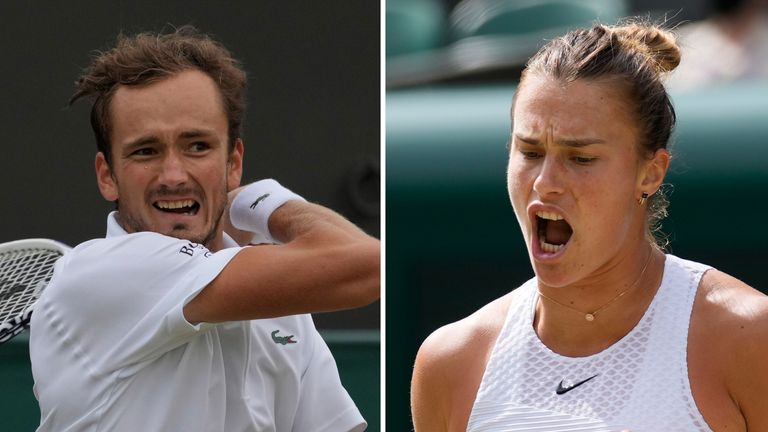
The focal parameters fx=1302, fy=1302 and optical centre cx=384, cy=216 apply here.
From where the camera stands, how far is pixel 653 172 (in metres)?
2.06

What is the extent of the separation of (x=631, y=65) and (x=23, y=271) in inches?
56.3

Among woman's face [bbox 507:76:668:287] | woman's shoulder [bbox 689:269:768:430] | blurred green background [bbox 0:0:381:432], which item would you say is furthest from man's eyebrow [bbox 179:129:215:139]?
blurred green background [bbox 0:0:381:432]

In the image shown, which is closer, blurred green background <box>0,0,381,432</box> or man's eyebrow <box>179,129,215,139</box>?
man's eyebrow <box>179,129,215,139</box>

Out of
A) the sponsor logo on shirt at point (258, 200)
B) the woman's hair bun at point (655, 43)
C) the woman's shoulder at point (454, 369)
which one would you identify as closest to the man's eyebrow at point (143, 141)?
the sponsor logo on shirt at point (258, 200)

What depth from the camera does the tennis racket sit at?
106 inches

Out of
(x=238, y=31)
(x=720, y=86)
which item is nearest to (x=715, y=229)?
(x=720, y=86)

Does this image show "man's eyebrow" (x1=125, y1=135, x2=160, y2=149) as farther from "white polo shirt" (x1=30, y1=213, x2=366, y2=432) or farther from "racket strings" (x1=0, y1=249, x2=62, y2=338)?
"racket strings" (x1=0, y1=249, x2=62, y2=338)

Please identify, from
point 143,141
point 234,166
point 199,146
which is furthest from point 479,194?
point 143,141

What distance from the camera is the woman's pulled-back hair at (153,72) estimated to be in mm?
2432

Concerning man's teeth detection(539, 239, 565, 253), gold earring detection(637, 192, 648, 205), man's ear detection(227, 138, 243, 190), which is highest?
gold earring detection(637, 192, 648, 205)

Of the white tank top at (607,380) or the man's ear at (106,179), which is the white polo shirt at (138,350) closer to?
the man's ear at (106,179)

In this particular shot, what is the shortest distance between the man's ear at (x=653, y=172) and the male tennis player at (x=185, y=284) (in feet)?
1.59

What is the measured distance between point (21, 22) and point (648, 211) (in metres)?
2.22

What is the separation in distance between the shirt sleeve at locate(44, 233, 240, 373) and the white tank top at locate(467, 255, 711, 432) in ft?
1.69
